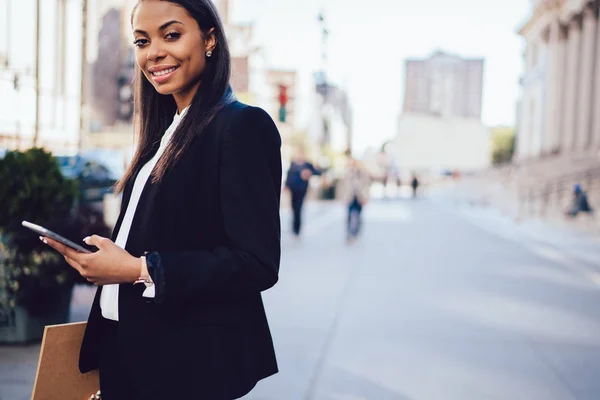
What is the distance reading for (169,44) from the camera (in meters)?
1.70

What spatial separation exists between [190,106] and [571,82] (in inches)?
2017

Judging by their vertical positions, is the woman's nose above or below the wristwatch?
above

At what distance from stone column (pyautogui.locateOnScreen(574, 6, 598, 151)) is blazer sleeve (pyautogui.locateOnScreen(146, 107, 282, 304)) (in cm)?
4578

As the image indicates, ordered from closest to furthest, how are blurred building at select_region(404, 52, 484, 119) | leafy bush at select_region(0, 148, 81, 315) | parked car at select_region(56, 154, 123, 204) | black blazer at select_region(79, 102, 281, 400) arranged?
black blazer at select_region(79, 102, 281, 400), leafy bush at select_region(0, 148, 81, 315), parked car at select_region(56, 154, 123, 204), blurred building at select_region(404, 52, 484, 119)

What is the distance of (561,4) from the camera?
165 feet

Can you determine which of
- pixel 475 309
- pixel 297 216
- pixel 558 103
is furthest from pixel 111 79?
pixel 475 309

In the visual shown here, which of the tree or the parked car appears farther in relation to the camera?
the tree

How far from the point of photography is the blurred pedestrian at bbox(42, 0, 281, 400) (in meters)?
1.55

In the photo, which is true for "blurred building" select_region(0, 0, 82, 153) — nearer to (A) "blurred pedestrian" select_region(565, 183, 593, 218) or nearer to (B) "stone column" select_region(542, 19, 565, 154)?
(A) "blurred pedestrian" select_region(565, 183, 593, 218)

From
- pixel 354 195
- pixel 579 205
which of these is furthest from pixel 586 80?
pixel 354 195

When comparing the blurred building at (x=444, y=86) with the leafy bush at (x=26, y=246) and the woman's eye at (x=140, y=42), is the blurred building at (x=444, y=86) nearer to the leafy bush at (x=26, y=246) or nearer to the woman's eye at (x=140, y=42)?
the leafy bush at (x=26, y=246)

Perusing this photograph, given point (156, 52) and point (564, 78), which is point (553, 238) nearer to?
point (156, 52)

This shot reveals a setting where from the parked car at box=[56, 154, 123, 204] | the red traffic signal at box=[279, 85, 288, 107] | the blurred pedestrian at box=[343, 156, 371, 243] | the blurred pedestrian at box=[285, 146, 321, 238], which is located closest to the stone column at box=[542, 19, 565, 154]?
the red traffic signal at box=[279, 85, 288, 107]

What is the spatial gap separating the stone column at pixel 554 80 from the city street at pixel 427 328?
134ft
